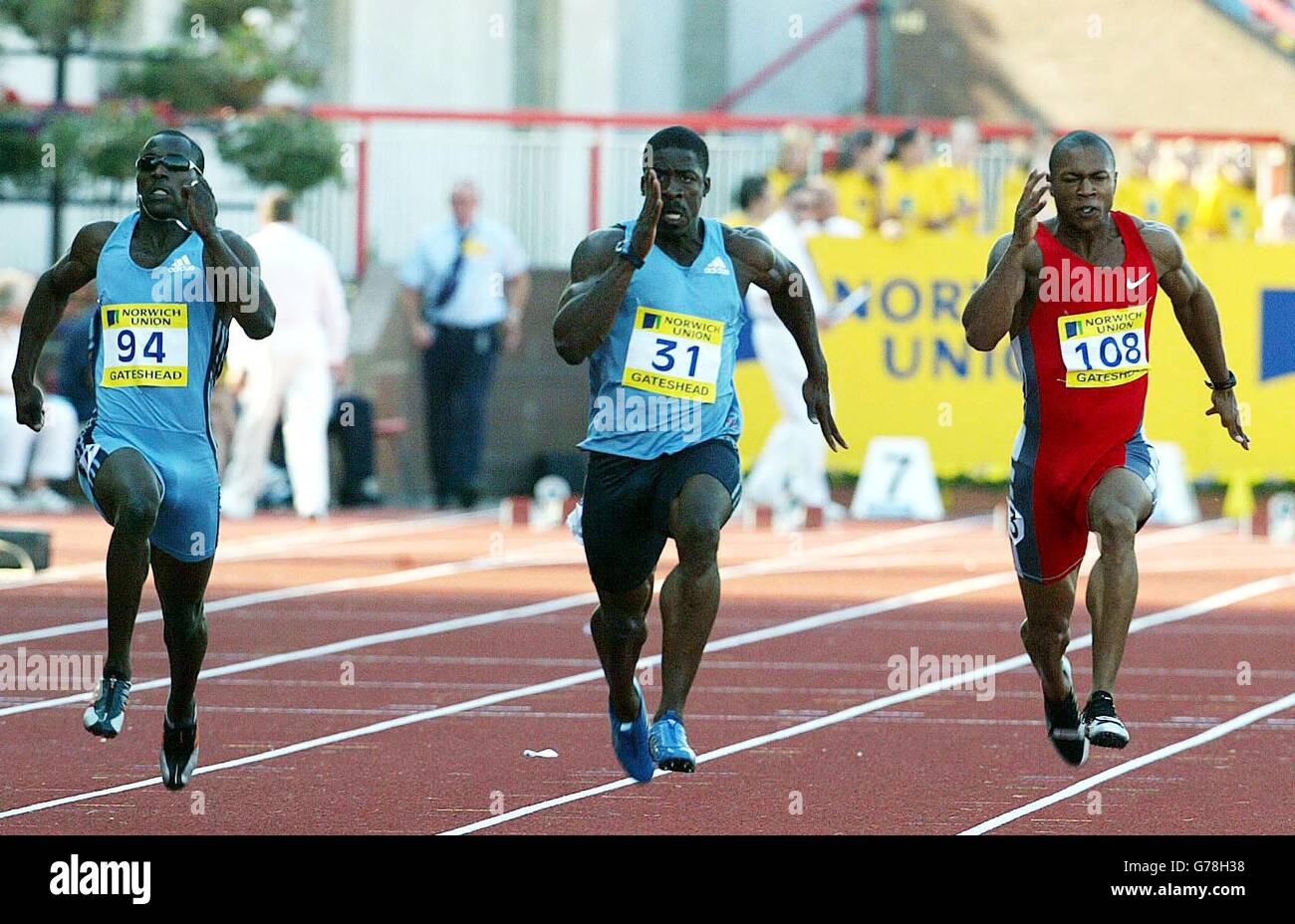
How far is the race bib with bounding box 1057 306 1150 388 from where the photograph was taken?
790 cm

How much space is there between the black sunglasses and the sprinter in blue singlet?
1.22 m

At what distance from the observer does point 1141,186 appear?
64.9 ft

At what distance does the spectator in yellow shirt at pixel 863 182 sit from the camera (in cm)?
1975

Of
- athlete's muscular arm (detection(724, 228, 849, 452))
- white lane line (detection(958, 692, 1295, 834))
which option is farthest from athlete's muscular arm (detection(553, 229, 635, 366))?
white lane line (detection(958, 692, 1295, 834))

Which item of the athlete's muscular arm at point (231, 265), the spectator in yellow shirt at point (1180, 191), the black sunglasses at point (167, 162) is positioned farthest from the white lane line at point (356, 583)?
the spectator in yellow shirt at point (1180, 191)

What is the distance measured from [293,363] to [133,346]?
Answer: 32.3 ft

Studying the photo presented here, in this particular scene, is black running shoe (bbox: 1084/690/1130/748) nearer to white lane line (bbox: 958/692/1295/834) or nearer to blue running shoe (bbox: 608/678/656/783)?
white lane line (bbox: 958/692/1295/834)

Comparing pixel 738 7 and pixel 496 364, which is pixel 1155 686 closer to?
pixel 496 364

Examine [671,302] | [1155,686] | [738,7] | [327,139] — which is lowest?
[1155,686]

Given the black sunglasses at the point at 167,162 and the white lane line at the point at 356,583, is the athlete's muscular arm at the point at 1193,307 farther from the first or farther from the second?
the white lane line at the point at 356,583

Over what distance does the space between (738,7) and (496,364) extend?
31.1 feet

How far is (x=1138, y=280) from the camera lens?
25.9ft

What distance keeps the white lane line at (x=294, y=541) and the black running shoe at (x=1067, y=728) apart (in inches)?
283
